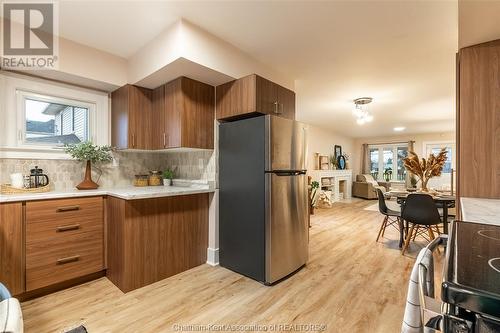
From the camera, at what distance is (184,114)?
2436mm

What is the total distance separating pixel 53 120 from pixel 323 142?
22.3ft

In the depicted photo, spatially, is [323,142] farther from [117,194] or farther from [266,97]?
[117,194]

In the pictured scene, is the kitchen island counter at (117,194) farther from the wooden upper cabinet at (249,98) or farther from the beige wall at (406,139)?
the beige wall at (406,139)

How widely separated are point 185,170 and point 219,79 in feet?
4.09

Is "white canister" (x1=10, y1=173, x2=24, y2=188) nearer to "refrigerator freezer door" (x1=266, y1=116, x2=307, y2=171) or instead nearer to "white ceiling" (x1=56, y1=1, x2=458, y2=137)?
"white ceiling" (x1=56, y1=1, x2=458, y2=137)

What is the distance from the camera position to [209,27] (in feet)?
6.89

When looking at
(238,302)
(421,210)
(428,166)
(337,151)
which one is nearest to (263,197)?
(238,302)

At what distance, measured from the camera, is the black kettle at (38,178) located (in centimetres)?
231

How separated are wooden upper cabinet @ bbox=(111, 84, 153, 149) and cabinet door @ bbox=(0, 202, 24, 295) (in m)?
1.11

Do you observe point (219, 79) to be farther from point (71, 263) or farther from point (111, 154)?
point (71, 263)

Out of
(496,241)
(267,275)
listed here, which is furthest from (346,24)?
(267,275)

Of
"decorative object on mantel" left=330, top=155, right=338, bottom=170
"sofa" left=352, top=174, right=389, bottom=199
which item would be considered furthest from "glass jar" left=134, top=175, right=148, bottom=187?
"sofa" left=352, top=174, right=389, bottom=199

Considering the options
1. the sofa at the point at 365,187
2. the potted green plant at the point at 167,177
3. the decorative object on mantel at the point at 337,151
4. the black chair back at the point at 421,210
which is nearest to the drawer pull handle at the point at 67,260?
the potted green plant at the point at 167,177

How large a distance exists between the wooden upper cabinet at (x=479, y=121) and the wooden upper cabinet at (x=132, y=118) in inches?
116
